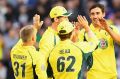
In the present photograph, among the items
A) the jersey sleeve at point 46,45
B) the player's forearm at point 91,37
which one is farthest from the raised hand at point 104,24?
the jersey sleeve at point 46,45

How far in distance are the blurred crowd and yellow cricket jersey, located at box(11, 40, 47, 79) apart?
573cm

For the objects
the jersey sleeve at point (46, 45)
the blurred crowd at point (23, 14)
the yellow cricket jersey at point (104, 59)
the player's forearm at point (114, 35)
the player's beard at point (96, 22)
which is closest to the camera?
the jersey sleeve at point (46, 45)

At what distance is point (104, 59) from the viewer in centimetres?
1288

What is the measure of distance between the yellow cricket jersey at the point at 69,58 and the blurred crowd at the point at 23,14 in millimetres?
6017

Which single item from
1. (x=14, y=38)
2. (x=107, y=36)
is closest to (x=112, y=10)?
(x=14, y=38)

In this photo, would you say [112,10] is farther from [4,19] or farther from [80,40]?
[80,40]

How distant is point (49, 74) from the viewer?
1225 centimetres

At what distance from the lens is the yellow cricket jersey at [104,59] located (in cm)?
1288

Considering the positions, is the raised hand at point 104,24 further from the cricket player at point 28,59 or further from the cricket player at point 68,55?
the cricket player at point 28,59

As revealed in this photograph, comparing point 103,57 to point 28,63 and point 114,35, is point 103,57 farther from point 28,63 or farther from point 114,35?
point 28,63

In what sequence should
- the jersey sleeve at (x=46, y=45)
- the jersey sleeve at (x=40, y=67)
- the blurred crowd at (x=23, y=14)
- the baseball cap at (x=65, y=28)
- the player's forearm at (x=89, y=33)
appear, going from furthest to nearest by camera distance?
the blurred crowd at (x=23, y=14) → the jersey sleeve at (x=46, y=45) → the player's forearm at (x=89, y=33) → the jersey sleeve at (x=40, y=67) → the baseball cap at (x=65, y=28)

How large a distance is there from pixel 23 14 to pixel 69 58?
365 inches

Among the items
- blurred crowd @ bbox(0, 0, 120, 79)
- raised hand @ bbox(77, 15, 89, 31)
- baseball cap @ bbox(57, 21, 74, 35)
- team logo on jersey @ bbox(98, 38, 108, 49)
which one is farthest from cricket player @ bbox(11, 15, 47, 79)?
blurred crowd @ bbox(0, 0, 120, 79)

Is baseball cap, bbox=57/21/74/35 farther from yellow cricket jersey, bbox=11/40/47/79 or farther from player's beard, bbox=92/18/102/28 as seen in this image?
player's beard, bbox=92/18/102/28
